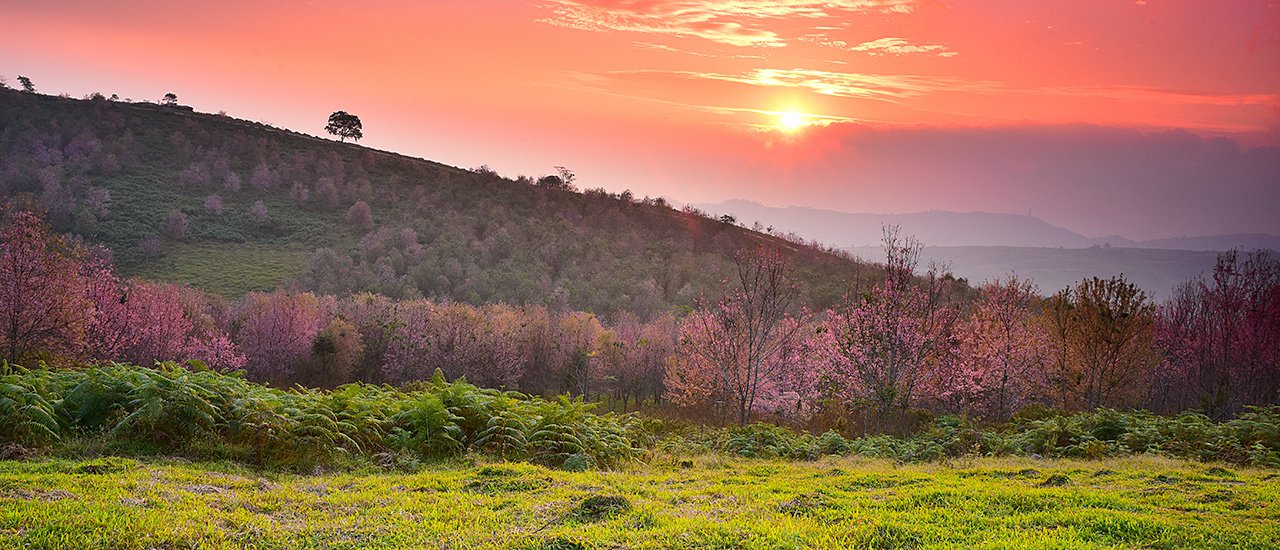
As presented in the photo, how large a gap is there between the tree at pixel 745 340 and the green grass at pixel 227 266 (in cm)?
4203

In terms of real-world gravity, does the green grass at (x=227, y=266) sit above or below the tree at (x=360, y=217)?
below

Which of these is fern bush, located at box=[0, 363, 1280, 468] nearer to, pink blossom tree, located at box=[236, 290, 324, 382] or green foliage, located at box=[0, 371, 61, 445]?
green foliage, located at box=[0, 371, 61, 445]

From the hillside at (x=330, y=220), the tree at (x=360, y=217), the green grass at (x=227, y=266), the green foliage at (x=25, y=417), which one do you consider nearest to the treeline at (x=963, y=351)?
the green foliage at (x=25, y=417)

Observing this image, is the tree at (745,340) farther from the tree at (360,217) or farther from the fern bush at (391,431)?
the tree at (360,217)

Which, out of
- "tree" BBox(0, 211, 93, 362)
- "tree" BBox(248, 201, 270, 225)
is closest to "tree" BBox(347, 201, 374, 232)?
"tree" BBox(248, 201, 270, 225)

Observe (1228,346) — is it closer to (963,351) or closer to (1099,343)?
(1099,343)

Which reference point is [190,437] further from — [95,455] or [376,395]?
[376,395]

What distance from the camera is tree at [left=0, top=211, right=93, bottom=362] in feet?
79.4

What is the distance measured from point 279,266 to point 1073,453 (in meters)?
65.0

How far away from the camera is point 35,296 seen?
24.5m

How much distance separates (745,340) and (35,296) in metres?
23.8

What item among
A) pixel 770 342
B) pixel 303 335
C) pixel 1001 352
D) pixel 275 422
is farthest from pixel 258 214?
pixel 275 422

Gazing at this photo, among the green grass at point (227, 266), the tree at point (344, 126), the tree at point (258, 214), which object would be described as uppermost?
the tree at point (344, 126)

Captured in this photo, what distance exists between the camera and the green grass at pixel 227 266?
197 ft
